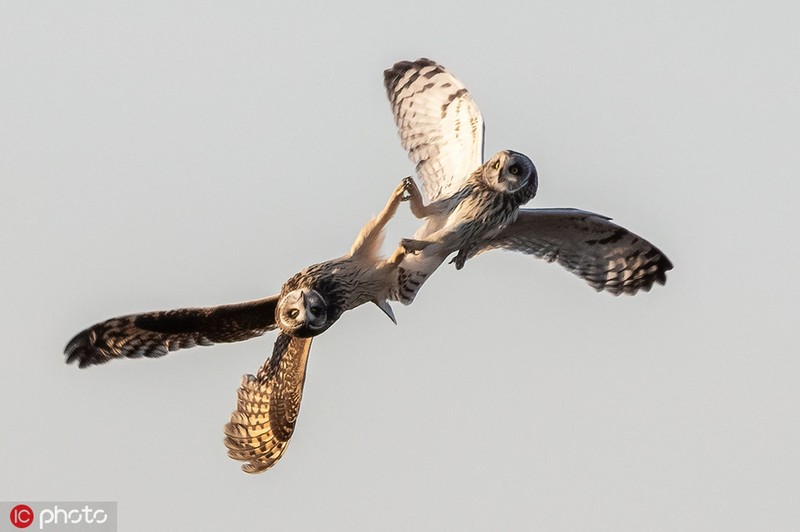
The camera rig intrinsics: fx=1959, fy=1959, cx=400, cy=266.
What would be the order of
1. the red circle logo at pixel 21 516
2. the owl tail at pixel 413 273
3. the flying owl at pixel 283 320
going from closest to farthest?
1. the flying owl at pixel 283 320
2. the owl tail at pixel 413 273
3. the red circle logo at pixel 21 516

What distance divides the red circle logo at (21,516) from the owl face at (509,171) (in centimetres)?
1016

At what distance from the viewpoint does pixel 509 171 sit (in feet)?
49.7

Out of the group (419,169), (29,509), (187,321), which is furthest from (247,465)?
(29,509)

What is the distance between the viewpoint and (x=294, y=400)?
1644 cm

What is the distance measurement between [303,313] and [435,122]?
9.41 feet

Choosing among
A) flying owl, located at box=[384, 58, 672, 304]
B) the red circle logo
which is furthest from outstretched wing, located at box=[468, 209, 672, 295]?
the red circle logo

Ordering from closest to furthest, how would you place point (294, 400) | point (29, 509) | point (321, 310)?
point (321, 310), point (294, 400), point (29, 509)

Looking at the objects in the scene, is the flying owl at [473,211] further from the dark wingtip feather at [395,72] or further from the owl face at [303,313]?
the owl face at [303,313]

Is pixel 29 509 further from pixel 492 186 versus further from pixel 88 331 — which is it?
pixel 492 186

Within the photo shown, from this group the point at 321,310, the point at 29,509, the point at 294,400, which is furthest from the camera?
the point at 29,509

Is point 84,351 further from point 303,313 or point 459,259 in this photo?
point 459,259

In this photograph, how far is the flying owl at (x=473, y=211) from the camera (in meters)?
15.2

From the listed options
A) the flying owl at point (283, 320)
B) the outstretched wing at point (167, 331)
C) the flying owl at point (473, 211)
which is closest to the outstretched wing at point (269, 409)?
the flying owl at point (283, 320)

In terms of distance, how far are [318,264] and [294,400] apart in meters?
1.68
